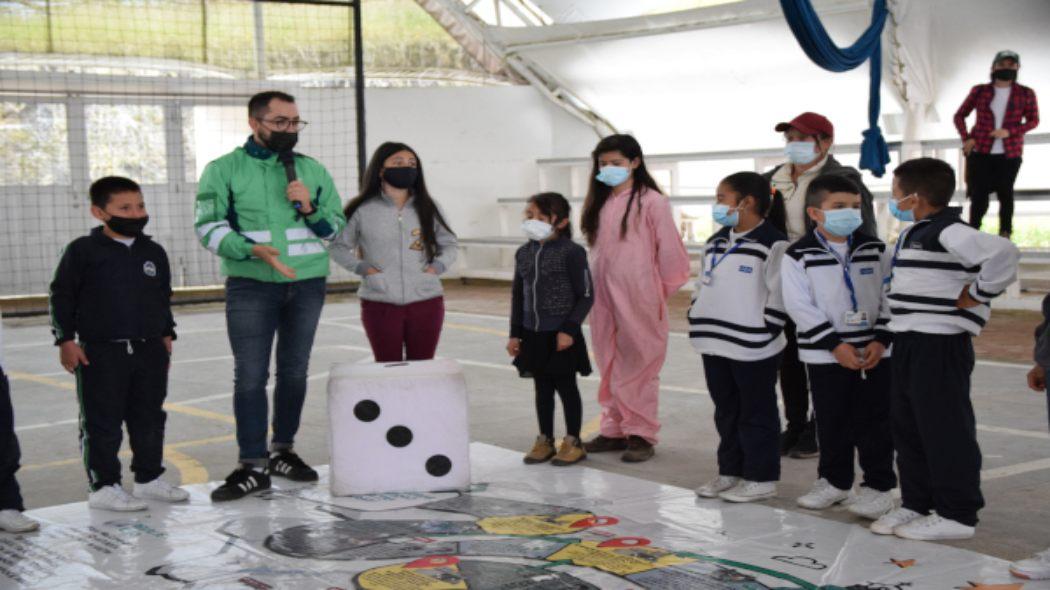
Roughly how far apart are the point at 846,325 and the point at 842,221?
0.33 m

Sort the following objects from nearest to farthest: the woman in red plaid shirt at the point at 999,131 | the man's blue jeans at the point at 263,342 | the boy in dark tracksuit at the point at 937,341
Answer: the boy in dark tracksuit at the point at 937,341 → the man's blue jeans at the point at 263,342 → the woman in red plaid shirt at the point at 999,131

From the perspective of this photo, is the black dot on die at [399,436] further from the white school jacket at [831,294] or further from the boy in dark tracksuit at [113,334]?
the white school jacket at [831,294]

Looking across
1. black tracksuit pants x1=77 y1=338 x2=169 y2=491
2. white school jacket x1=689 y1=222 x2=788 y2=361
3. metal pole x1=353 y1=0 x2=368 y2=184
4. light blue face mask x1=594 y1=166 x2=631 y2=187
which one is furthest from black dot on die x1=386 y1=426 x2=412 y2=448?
metal pole x1=353 y1=0 x2=368 y2=184

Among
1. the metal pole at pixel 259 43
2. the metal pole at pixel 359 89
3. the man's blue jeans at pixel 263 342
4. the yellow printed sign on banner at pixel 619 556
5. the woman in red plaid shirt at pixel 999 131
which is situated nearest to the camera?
the yellow printed sign on banner at pixel 619 556

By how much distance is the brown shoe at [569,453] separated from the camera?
15.9ft

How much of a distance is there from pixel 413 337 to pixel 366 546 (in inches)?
51.3

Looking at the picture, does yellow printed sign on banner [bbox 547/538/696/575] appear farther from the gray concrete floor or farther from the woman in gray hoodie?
the woman in gray hoodie

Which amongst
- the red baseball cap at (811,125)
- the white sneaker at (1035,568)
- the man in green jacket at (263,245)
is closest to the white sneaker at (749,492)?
the white sneaker at (1035,568)

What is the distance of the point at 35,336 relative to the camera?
9.67 meters

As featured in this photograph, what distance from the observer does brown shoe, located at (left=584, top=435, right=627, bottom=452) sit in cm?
514

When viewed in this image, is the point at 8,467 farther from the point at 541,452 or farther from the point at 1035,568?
the point at 1035,568

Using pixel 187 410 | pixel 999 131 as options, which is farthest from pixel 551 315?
pixel 999 131

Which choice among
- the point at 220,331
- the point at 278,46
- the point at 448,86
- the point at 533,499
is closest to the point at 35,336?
the point at 220,331

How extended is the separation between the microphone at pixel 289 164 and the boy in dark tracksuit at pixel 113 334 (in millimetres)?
528
